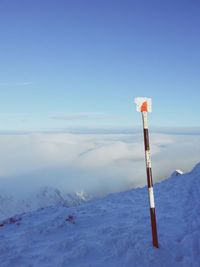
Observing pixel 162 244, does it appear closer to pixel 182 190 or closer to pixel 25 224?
pixel 25 224

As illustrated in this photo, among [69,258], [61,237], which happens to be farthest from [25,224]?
[69,258]

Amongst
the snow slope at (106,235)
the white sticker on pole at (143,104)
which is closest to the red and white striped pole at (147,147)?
the white sticker on pole at (143,104)

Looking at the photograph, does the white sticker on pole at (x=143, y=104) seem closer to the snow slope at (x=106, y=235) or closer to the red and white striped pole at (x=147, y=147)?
the red and white striped pole at (x=147, y=147)

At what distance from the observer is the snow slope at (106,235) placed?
10250 millimetres

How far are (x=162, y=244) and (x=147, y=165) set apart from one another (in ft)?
7.47

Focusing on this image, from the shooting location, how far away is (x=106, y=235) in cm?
1185

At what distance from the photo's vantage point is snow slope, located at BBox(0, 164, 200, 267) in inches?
404

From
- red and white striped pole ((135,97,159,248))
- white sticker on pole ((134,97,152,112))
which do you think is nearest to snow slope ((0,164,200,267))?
red and white striped pole ((135,97,159,248))

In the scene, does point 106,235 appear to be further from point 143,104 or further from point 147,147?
point 143,104

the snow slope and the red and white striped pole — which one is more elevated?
the red and white striped pole

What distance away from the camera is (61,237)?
12.4 m

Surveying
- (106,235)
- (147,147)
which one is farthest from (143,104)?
(106,235)

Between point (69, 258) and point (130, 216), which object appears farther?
point (130, 216)

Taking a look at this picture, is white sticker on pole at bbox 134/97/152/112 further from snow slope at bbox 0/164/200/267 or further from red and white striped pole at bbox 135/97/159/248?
snow slope at bbox 0/164/200/267
